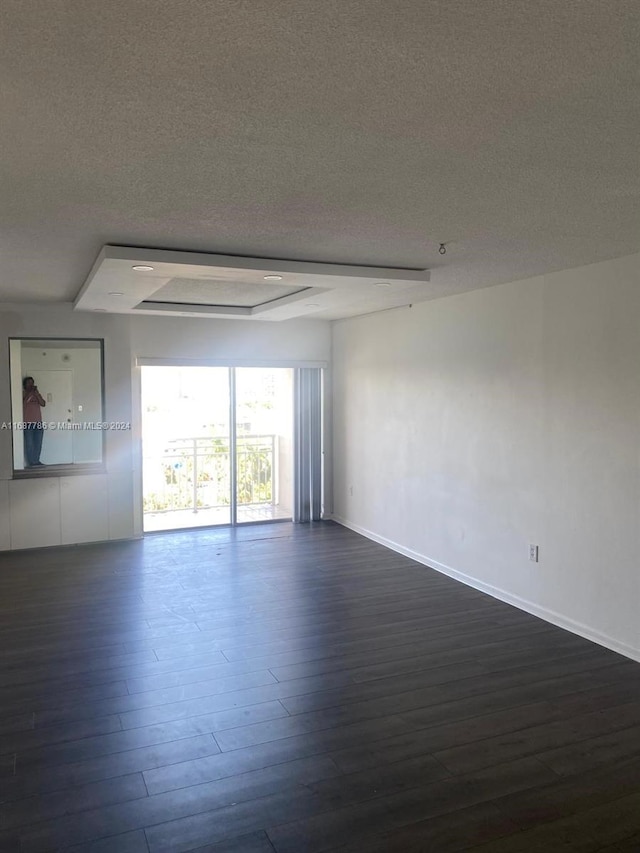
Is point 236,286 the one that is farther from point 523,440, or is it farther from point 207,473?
point 207,473

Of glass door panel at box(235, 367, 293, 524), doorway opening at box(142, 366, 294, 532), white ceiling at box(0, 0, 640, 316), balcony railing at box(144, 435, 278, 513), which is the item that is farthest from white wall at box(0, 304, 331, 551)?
white ceiling at box(0, 0, 640, 316)

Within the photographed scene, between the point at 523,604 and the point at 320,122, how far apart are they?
153 inches

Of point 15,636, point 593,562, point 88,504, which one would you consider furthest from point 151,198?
point 88,504

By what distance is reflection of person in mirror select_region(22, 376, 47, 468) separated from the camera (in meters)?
6.47

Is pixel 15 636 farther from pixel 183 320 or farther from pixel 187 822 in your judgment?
pixel 183 320

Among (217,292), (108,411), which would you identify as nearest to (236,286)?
(217,292)

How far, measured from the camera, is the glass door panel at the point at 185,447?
7438 millimetres

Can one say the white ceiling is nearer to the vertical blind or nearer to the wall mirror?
the wall mirror

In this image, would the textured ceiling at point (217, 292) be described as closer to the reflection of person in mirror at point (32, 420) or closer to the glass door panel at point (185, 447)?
the glass door panel at point (185, 447)

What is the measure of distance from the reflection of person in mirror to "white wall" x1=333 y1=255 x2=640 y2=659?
348cm

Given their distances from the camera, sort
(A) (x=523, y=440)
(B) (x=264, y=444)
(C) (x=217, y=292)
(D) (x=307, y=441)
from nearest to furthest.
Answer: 1. (A) (x=523, y=440)
2. (C) (x=217, y=292)
3. (D) (x=307, y=441)
4. (B) (x=264, y=444)

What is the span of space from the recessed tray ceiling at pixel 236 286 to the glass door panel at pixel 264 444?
1.23 m

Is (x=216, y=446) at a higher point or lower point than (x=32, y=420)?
lower

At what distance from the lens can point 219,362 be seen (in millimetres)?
7168
